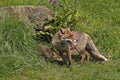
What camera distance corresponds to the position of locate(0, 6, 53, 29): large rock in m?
9.34

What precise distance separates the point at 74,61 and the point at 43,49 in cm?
73

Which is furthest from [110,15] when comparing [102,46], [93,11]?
[102,46]

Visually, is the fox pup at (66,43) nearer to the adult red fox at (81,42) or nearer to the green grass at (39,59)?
the adult red fox at (81,42)

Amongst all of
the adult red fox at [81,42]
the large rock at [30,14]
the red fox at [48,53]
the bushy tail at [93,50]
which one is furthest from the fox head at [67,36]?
the large rock at [30,14]

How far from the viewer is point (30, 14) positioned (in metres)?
9.77

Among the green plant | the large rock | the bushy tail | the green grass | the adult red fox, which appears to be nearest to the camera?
the green grass

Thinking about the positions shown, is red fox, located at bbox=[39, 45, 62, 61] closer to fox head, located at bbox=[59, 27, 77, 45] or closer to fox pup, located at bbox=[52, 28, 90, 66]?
fox pup, located at bbox=[52, 28, 90, 66]

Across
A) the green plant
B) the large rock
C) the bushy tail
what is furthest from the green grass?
the green plant

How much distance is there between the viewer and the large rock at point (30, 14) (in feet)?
30.7

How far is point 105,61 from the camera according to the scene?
9.05 metres

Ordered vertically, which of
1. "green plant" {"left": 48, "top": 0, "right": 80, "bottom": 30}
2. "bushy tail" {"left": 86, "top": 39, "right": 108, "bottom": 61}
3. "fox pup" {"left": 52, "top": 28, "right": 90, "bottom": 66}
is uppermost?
"green plant" {"left": 48, "top": 0, "right": 80, "bottom": 30}

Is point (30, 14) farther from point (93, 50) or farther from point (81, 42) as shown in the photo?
point (93, 50)

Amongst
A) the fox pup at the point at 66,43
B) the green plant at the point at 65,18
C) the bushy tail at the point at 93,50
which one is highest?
the green plant at the point at 65,18

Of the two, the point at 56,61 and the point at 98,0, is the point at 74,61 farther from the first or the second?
the point at 98,0
